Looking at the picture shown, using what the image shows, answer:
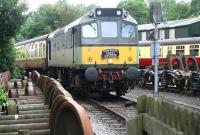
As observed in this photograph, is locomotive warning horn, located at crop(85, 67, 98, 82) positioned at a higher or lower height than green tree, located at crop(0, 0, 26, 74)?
lower

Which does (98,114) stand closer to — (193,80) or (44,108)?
(44,108)

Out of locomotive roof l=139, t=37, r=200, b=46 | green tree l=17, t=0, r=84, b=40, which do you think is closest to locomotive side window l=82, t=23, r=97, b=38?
locomotive roof l=139, t=37, r=200, b=46

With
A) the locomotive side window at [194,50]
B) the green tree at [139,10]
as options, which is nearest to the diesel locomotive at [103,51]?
the locomotive side window at [194,50]

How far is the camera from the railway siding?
4410mm

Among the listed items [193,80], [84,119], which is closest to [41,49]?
[193,80]

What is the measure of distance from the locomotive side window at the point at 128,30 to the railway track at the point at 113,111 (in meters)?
2.37

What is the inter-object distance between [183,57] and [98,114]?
13.2 m

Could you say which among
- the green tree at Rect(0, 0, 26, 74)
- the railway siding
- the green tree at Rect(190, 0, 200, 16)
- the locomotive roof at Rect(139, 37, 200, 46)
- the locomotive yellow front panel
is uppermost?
the green tree at Rect(190, 0, 200, 16)

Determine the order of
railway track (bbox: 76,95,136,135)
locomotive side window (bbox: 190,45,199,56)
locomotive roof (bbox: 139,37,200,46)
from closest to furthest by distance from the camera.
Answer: railway track (bbox: 76,95,136,135), locomotive side window (bbox: 190,45,199,56), locomotive roof (bbox: 139,37,200,46)

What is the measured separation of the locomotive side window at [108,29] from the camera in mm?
17109

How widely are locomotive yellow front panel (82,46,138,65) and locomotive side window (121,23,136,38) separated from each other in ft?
1.72

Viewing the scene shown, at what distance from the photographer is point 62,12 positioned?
201 feet

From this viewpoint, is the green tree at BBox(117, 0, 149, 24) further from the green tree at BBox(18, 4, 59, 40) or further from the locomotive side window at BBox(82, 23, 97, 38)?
the locomotive side window at BBox(82, 23, 97, 38)

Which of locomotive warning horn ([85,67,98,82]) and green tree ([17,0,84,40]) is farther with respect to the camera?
green tree ([17,0,84,40])
